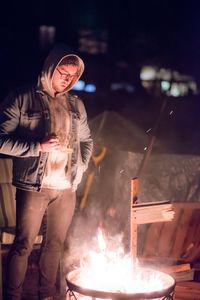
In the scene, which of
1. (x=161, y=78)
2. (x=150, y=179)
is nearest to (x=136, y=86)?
(x=161, y=78)

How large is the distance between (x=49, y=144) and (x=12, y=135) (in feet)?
1.21

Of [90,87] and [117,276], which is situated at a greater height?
[90,87]

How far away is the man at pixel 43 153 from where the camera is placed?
185 inches

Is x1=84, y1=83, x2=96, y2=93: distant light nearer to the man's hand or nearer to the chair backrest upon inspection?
the chair backrest

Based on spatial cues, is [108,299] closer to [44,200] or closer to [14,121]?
[44,200]

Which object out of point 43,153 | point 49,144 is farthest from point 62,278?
point 49,144

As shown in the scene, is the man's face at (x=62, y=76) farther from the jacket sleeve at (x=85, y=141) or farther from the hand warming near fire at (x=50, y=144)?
the hand warming near fire at (x=50, y=144)

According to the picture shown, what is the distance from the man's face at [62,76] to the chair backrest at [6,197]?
1.73 meters

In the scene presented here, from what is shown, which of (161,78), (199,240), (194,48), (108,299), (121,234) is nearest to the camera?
(108,299)

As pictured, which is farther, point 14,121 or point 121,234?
point 121,234

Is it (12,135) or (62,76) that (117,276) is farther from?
(62,76)

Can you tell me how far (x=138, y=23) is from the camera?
31250 millimetres

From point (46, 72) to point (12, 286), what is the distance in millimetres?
1989

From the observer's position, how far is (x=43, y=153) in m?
4.75
